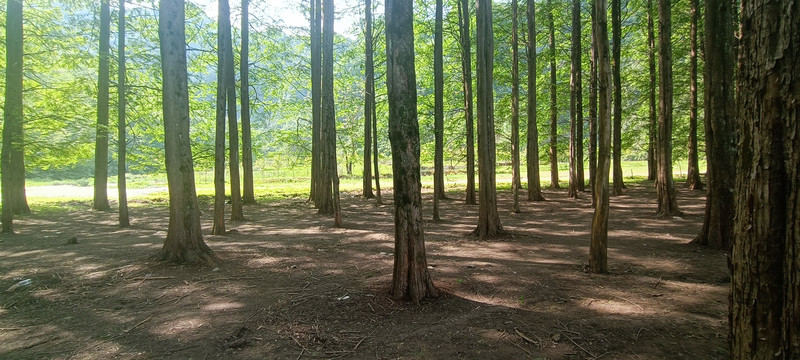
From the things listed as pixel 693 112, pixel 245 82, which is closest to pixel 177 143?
pixel 245 82

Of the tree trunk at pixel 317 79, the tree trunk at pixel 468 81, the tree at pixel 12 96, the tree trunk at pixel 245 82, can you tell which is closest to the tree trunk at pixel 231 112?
the tree trunk at pixel 245 82

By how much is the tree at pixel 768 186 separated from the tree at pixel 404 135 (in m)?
3.22

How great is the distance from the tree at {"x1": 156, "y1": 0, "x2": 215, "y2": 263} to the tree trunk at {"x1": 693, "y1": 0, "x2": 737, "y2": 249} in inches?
393

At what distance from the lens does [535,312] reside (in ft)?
15.3

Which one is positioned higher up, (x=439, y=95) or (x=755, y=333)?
(x=439, y=95)

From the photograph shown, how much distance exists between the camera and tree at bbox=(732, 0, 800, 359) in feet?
6.68

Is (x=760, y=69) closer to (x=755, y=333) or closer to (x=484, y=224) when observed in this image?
(x=755, y=333)

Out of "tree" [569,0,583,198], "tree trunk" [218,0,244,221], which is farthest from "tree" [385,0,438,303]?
"tree" [569,0,583,198]

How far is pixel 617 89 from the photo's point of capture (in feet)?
41.8

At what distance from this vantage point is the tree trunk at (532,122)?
15.7 m

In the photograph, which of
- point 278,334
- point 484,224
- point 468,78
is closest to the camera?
point 278,334

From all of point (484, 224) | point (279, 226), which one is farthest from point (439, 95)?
point (279, 226)

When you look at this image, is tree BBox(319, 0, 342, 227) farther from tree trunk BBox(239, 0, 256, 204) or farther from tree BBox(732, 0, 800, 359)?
tree BBox(732, 0, 800, 359)

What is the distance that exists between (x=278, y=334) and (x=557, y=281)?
415 centimetres
